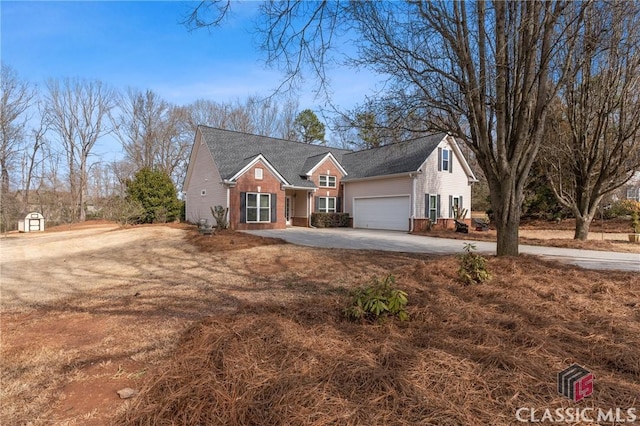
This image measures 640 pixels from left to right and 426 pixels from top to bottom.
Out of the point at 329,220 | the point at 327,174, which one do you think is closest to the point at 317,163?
the point at 327,174

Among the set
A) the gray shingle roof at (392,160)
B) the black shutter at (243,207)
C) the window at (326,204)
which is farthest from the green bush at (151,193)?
the gray shingle roof at (392,160)

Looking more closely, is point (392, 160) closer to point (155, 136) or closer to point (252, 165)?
point (252, 165)

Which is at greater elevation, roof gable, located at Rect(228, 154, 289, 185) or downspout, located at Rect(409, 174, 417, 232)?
roof gable, located at Rect(228, 154, 289, 185)

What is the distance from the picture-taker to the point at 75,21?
23.3ft

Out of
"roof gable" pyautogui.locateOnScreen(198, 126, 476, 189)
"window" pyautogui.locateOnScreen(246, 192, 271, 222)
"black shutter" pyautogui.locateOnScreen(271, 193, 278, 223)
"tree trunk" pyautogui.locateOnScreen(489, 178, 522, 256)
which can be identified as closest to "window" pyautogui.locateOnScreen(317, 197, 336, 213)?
"roof gable" pyautogui.locateOnScreen(198, 126, 476, 189)

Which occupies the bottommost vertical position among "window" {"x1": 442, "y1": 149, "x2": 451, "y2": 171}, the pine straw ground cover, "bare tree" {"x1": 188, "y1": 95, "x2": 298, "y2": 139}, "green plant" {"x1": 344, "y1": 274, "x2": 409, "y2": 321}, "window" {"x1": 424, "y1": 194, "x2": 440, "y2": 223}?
the pine straw ground cover

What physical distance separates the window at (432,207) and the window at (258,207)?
9.64 meters

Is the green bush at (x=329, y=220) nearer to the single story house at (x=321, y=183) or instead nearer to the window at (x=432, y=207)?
the single story house at (x=321, y=183)

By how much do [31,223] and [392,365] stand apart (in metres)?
28.9

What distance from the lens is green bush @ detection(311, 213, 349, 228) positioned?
72.7 ft

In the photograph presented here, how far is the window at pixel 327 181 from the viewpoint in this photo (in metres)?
23.5

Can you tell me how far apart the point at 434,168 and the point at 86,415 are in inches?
810
